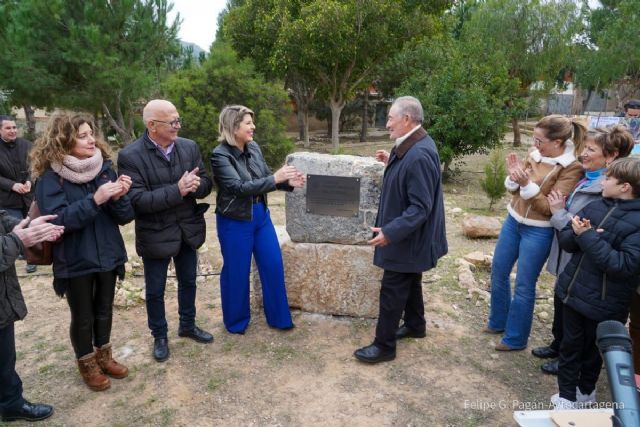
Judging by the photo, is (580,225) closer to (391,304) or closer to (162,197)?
(391,304)

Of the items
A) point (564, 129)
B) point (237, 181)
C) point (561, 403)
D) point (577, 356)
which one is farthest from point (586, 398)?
point (237, 181)

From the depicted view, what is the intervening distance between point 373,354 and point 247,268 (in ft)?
3.66

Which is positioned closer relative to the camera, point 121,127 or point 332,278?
point 332,278

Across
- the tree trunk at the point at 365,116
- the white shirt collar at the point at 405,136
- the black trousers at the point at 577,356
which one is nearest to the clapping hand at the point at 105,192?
the white shirt collar at the point at 405,136

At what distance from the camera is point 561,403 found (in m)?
2.73

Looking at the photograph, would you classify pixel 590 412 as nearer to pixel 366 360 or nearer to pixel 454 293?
pixel 366 360


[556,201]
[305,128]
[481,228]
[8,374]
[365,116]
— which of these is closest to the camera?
[8,374]

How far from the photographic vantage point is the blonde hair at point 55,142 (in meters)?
2.66

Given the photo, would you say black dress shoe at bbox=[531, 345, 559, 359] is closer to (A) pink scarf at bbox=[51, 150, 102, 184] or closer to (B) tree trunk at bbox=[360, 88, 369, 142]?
(A) pink scarf at bbox=[51, 150, 102, 184]

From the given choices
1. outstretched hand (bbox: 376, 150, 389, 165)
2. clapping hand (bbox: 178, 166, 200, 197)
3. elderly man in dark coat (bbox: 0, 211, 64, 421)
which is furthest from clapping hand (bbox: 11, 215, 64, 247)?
outstretched hand (bbox: 376, 150, 389, 165)

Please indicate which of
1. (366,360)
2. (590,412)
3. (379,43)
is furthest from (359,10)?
(590,412)

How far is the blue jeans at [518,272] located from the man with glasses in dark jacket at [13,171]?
474 centimetres

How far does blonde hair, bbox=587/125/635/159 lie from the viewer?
2.80 metres

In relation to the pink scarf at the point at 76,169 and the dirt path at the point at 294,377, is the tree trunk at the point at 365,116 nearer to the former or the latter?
the dirt path at the point at 294,377
